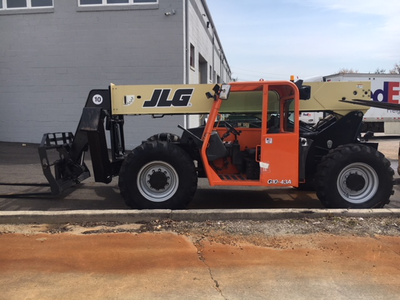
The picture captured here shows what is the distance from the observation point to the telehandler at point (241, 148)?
5.46 metres

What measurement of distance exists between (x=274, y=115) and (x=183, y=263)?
3222 millimetres

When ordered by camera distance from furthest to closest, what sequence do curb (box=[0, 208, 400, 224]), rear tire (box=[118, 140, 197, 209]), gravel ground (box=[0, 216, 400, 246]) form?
rear tire (box=[118, 140, 197, 209]) < curb (box=[0, 208, 400, 224]) < gravel ground (box=[0, 216, 400, 246])

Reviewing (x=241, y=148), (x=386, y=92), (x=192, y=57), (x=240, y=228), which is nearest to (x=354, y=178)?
(x=241, y=148)

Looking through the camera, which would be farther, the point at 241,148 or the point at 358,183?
the point at 241,148

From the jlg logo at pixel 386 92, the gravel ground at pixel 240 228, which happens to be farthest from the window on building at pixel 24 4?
the jlg logo at pixel 386 92

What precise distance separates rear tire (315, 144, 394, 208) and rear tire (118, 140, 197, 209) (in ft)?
6.72

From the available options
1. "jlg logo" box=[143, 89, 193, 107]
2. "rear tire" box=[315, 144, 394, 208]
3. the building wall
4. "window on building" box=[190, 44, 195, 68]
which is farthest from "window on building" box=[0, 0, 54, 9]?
"rear tire" box=[315, 144, 394, 208]

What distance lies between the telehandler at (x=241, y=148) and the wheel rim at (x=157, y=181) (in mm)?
16

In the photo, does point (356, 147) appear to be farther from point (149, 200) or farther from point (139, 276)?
point (139, 276)

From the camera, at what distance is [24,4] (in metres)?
13.3

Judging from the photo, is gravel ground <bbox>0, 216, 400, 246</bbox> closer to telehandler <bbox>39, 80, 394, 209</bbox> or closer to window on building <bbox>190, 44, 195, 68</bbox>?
telehandler <bbox>39, 80, 394, 209</bbox>

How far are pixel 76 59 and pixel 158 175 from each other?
30.5 feet

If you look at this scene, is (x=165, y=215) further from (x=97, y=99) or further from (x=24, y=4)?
(x=24, y=4)

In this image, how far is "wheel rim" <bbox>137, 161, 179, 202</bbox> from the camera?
18.3 ft
